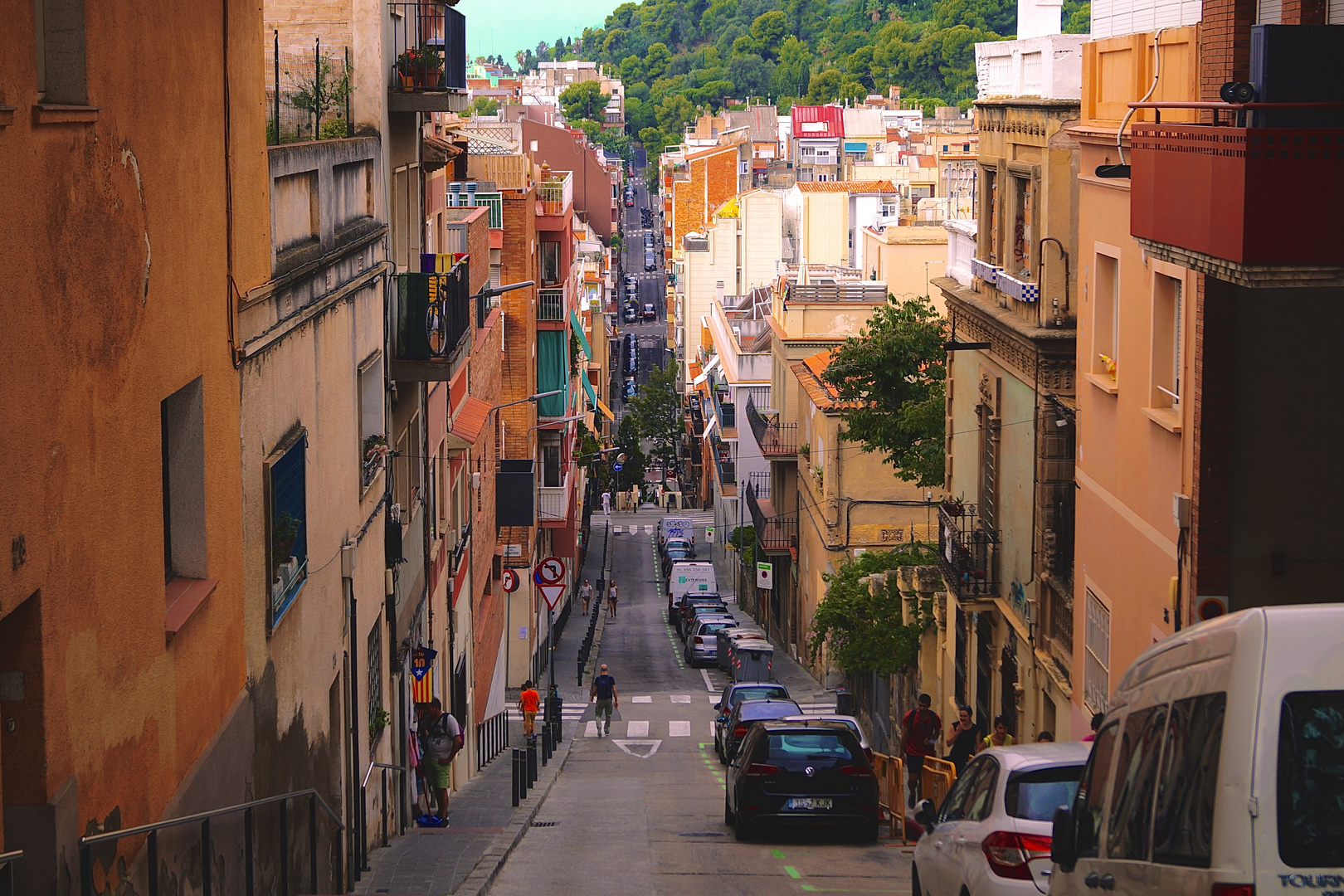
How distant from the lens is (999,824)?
30.8ft

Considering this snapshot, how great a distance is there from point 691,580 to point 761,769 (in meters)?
44.2

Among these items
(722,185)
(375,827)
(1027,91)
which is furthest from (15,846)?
(722,185)

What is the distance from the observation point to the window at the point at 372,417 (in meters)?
16.5

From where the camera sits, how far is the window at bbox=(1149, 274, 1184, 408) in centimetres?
1405

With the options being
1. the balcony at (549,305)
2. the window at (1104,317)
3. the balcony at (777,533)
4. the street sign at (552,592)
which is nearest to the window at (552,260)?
the balcony at (549,305)

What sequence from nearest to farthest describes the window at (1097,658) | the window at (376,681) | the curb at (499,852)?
the curb at (499,852)
the window at (1097,658)
the window at (376,681)

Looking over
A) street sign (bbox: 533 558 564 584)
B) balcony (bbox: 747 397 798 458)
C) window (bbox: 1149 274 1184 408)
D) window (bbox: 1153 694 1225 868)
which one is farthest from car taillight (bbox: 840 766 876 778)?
balcony (bbox: 747 397 798 458)

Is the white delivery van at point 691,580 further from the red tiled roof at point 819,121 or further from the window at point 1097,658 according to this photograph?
the red tiled roof at point 819,121

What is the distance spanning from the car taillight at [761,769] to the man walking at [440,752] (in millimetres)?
3760

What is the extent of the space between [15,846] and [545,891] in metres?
7.12

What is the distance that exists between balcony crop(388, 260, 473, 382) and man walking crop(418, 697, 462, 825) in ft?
13.6

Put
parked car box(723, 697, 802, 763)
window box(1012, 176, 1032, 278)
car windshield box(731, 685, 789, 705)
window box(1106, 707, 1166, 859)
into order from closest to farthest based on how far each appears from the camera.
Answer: window box(1106, 707, 1166, 859) < window box(1012, 176, 1032, 278) < parked car box(723, 697, 802, 763) < car windshield box(731, 685, 789, 705)

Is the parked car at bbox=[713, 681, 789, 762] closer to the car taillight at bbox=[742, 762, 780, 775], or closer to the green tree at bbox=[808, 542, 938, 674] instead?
the green tree at bbox=[808, 542, 938, 674]

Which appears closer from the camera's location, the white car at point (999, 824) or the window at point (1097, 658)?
the white car at point (999, 824)
